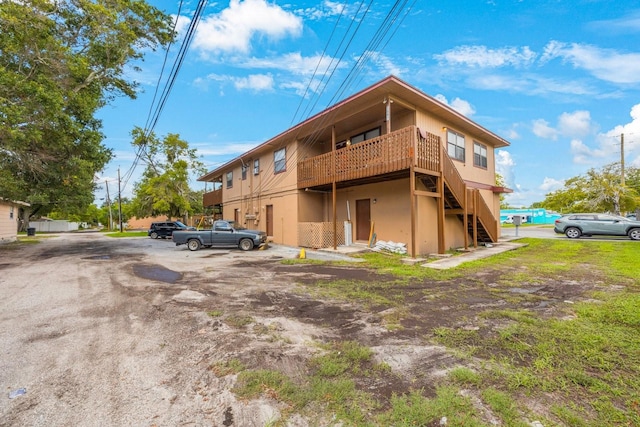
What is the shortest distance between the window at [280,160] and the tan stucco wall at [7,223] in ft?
68.0

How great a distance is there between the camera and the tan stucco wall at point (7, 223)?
21.9m

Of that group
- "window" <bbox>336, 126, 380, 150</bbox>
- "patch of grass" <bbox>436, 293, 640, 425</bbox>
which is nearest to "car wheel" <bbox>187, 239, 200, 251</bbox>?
"window" <bbox>336, 126, 380, 150</bbox>

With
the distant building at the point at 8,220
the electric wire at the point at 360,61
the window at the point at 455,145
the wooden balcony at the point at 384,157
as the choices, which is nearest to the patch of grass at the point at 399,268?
the wooden balcony at the point at 384,157

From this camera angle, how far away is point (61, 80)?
12.4 meters

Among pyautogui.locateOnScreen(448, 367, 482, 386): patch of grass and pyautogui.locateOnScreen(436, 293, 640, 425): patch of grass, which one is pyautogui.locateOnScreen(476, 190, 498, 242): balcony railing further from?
pyautogui.locateOnScreen(448, 367, 482, 386): patch of grass

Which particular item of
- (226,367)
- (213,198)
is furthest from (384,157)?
(213,198)

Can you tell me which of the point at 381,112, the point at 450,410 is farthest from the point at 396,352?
the point at 381,112

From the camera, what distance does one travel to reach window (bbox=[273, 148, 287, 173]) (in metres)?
16.8

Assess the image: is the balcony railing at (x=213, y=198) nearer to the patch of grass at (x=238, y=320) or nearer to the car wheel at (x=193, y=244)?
the car wheel at (x=193, y=244)

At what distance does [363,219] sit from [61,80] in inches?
575

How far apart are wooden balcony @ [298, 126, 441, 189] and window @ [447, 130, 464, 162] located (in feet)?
9.47

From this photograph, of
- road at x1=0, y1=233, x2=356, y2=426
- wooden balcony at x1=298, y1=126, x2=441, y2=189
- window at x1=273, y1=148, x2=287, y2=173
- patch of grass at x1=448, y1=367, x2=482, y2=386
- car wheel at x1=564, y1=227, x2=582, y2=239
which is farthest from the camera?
car wheel at x1=564, y1=227, x2=582, y2=239

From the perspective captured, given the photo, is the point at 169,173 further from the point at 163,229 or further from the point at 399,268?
the point at 399,268

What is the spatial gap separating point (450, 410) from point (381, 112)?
39.0 ft
